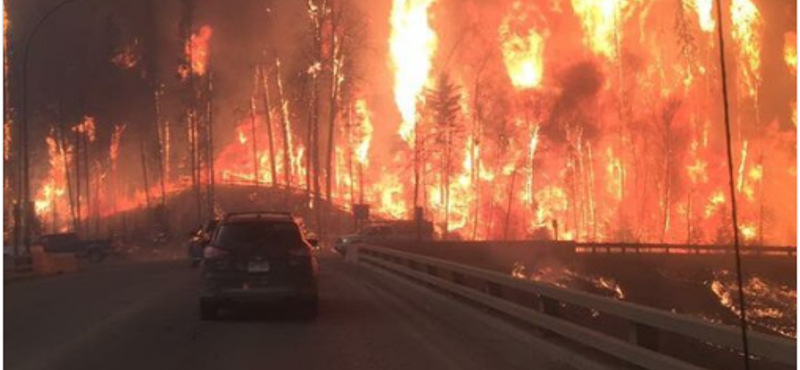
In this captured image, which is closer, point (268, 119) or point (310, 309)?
point (310, 309)

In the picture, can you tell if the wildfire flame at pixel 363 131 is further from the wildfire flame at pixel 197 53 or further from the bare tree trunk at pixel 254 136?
the wildfire flame at pixel 197 53

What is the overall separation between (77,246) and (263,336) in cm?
4374

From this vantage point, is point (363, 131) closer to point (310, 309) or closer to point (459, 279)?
point (459, 279)

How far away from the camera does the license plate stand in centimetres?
1362

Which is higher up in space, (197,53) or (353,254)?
(197,53)

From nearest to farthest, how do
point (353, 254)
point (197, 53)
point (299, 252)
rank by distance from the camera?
point (299, 252) < point (353, 254) < point (197, 53)

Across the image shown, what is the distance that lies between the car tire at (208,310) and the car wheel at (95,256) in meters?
36.5

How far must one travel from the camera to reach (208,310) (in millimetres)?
13852

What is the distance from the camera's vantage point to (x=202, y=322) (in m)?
13.5

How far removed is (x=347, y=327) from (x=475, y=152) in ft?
227

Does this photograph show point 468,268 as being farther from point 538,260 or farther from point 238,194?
point 238,194

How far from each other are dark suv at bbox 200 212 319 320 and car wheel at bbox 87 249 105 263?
36.4m

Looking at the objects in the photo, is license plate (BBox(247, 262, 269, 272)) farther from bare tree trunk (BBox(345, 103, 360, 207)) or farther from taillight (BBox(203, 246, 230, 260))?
bare tree trunk (BBox(345, 103, 360, 207))

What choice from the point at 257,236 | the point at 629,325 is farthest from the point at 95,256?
the point at 629,325
